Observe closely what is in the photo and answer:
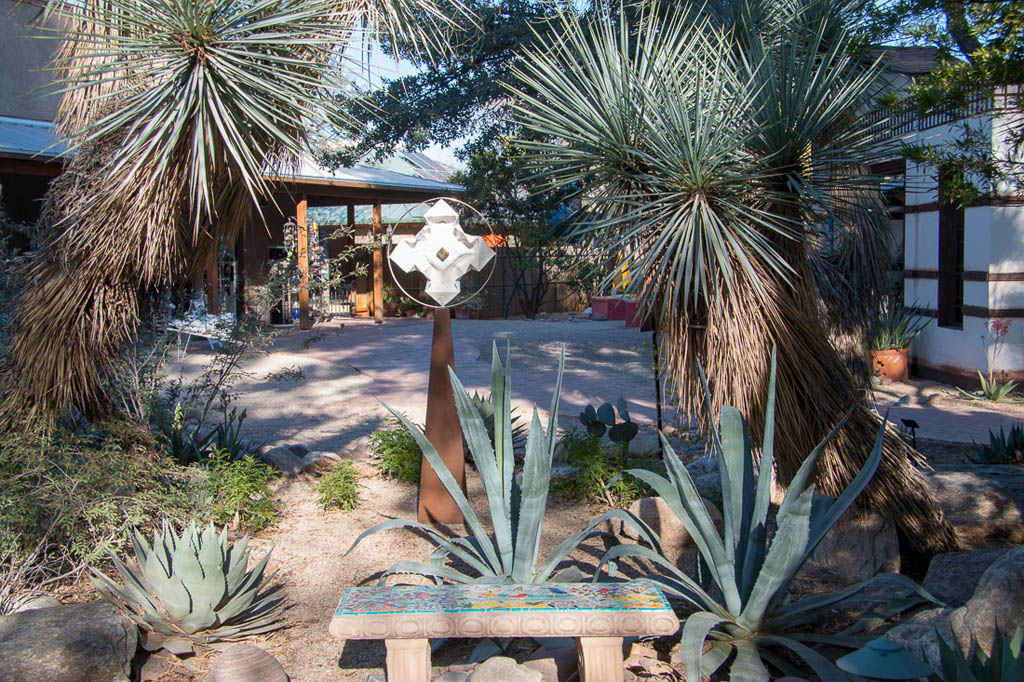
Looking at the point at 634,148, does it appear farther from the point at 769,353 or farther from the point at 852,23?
the point at 852,23

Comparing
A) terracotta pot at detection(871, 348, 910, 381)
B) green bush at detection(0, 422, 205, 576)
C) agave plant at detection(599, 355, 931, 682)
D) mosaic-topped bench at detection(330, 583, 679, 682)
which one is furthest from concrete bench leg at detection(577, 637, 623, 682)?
terracotta pot at detection(871, 348, 910, 381)

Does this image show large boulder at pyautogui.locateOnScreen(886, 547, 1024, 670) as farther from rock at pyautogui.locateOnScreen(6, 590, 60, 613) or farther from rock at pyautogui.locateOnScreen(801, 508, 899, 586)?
rock at pyautogui.locateOnScreen(6, 590, 60, 613)

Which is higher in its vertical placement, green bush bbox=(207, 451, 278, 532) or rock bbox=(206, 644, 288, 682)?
green bush bbox=(207, 451, 278, 532)

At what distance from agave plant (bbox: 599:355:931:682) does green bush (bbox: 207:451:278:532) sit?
2.38 metres

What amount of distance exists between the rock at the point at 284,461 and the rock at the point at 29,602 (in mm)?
2443

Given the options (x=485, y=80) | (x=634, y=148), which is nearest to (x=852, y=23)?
(x=634, y=148)

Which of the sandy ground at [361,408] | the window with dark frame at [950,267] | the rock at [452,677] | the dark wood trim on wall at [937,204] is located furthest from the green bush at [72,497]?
the window with dark frame at [950,267]

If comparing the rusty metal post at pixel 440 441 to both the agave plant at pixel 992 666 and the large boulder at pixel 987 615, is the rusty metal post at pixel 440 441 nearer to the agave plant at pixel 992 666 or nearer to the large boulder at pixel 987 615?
the large boulder at pixel 987 615

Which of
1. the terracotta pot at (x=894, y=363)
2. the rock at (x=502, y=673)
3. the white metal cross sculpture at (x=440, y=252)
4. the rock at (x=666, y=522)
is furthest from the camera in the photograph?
the terracotta pot at (x=894, y=363)

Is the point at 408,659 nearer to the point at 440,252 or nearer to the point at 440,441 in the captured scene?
the point at 440,441

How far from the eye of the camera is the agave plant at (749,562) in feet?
10.1

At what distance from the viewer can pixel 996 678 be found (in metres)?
2.31

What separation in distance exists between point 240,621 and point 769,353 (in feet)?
9.06

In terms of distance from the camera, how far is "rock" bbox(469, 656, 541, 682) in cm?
305
